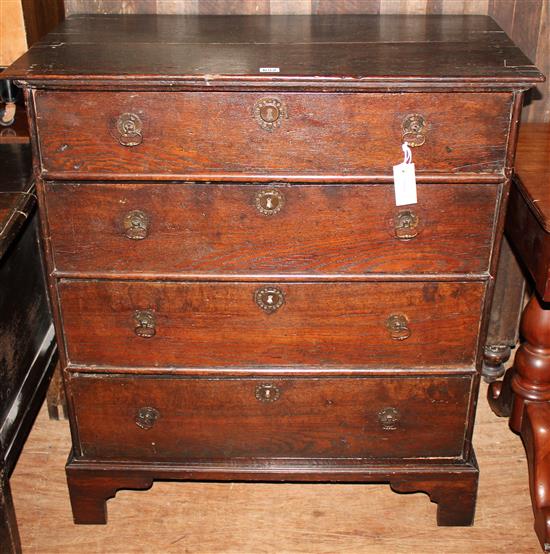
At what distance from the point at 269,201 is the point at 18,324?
903mm

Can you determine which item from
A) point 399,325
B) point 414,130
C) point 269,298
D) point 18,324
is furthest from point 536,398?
point 18,324

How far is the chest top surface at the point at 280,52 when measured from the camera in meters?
1.74

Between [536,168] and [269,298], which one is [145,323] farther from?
[536,168]

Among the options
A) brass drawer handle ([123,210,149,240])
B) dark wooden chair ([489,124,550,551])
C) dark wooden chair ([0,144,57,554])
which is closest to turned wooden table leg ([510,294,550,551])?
dark wooden chair ([489,124,550,551])

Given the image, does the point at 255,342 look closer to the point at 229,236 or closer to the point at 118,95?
the point at 229,236

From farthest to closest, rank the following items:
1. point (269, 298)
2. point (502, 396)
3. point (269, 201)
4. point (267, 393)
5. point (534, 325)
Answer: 1. point (502, 396)
2. point (534, 325)
3. point (267, 393)
4. point (269, 298)
5. point (269, 201)

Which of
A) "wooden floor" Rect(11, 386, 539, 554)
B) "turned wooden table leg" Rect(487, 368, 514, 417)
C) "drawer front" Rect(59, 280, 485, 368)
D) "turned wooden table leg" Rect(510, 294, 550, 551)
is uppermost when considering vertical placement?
"drawer front" Rect(59, 280, 485, 368)

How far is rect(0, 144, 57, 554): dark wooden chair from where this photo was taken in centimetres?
208

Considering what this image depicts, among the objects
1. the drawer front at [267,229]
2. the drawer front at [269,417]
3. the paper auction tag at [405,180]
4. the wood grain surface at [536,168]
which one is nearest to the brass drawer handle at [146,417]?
the drawer front at [269,417]

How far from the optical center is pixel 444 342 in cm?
208

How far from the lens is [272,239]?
76.4 inches

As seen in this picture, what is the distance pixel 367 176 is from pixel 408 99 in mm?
184

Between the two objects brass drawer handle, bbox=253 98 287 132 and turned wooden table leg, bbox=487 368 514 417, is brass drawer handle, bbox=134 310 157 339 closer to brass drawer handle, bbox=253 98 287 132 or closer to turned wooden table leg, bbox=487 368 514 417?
brass drawer handle, bbox=253 98 287 132

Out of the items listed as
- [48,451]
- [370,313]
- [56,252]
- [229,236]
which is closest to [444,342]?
[370,313]
